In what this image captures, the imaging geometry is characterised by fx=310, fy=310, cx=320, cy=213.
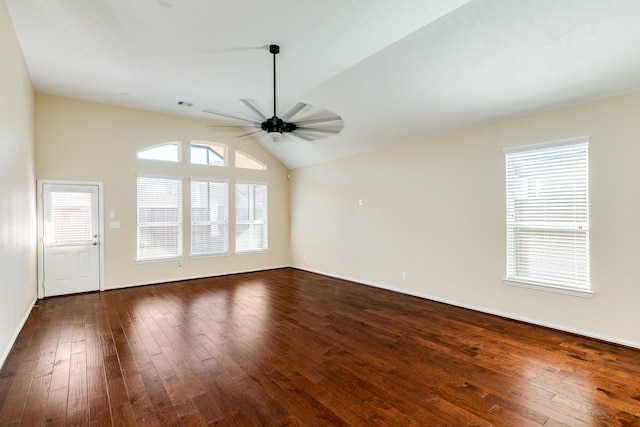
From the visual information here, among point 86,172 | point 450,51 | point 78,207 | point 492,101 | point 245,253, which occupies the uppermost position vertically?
point 450,51

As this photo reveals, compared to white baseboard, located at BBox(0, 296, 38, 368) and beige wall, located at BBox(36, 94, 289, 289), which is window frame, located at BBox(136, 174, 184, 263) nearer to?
beige wall, located at BBox(36, 94, 289, 289)

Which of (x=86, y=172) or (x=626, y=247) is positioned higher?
(x=86, y=172)

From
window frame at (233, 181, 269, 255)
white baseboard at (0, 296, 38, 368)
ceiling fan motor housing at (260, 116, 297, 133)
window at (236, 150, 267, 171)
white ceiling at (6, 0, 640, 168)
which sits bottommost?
white baseboard at (0, 296, 38, 368)

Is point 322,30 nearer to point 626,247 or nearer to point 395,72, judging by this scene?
point 395,72

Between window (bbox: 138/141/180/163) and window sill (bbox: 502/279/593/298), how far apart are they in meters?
6.48

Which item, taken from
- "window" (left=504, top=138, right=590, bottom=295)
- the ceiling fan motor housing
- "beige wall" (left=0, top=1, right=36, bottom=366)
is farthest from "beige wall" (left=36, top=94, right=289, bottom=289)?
"window" (left=504, top=138, right=590, bottom=295)

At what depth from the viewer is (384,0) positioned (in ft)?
8.77

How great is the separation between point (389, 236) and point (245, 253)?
11.9 feet

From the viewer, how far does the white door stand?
5.30 meters

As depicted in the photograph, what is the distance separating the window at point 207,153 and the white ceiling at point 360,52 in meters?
1.94

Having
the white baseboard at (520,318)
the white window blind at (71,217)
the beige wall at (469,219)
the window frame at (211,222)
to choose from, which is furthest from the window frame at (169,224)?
the white baseboard at (520,318)

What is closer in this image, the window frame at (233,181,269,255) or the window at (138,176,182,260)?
the window at (138,176,182,260)

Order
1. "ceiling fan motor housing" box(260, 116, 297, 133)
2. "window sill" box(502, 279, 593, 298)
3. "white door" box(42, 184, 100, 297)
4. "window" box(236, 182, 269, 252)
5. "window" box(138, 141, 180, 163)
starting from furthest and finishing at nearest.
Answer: "window" box(236, 182, 269, 252) < "window" box(138, 141, 180, 163) < "white door" box(42, 184, 100, 297) < "ceiling fan motor housing" box(260, 116, 297, 133) < "window sill" box(502, 279, 593, 298)

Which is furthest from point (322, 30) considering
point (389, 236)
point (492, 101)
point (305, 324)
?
point (389, 236)
